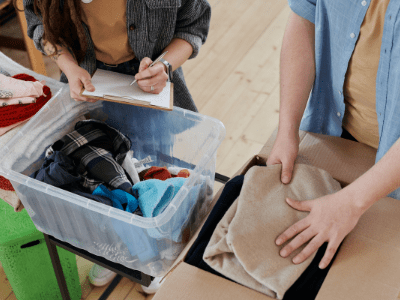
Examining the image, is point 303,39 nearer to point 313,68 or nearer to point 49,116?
point 313,68

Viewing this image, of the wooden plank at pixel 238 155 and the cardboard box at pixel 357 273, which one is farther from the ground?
the cardboard box at pixel 357 273

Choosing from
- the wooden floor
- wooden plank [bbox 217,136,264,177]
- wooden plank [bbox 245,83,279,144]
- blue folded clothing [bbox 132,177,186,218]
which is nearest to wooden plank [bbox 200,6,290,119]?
the wooden floor

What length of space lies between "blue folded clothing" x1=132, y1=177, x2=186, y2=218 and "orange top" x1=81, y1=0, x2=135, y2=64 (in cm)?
41

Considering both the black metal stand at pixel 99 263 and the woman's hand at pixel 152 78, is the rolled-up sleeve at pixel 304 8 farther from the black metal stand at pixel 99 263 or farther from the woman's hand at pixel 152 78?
the black metal stand at pixel 99 263

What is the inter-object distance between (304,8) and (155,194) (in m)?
0.50

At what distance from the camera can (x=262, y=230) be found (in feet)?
2.15

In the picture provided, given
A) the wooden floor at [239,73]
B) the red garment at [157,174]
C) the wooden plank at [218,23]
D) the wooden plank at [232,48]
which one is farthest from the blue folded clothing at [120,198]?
the wooden plank at [218,23]

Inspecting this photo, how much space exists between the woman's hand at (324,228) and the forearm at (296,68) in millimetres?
230

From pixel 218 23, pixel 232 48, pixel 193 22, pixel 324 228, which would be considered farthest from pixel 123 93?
pixel 218 23

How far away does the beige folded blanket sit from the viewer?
0.62 m

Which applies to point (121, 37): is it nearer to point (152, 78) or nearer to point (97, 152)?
point (152, 78)

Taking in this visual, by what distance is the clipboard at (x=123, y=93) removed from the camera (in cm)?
92

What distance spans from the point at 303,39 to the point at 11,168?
704 millimetres

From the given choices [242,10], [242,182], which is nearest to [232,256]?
[242,182]
